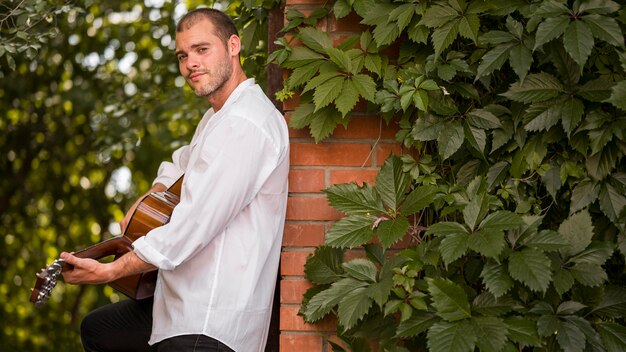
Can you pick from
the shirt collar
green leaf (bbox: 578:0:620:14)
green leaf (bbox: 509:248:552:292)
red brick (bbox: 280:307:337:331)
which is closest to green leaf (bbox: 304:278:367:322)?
red brick (bbox: 280:307:337:331)

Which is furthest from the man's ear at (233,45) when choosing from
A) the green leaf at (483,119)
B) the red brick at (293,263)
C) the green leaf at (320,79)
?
the green leaf at (483,119)

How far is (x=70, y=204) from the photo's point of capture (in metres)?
8.73

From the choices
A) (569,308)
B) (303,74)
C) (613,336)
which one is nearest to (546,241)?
(569,308)

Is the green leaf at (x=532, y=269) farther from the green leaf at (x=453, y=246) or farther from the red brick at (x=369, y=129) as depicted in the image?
the red brick at (x=369, y=129)

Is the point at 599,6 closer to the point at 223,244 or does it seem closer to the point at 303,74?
the point at 303,74

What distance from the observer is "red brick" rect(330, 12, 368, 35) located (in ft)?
9.09

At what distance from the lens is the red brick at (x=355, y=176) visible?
2744 millimetres

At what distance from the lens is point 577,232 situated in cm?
245

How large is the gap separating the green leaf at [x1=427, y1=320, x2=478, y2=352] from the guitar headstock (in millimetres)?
1083

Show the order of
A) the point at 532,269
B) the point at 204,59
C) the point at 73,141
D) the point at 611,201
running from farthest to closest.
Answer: the point at 73,141, the point at 204,59, the point at 611,201, the point at 532,269

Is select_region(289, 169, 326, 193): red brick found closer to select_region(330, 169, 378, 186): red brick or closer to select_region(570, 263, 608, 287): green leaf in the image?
select_region(330, 169, 378, 186): red brick

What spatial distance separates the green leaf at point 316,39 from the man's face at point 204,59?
0.29 metres

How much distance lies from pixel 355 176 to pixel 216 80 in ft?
1.81

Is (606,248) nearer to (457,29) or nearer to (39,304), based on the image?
(457,29)
